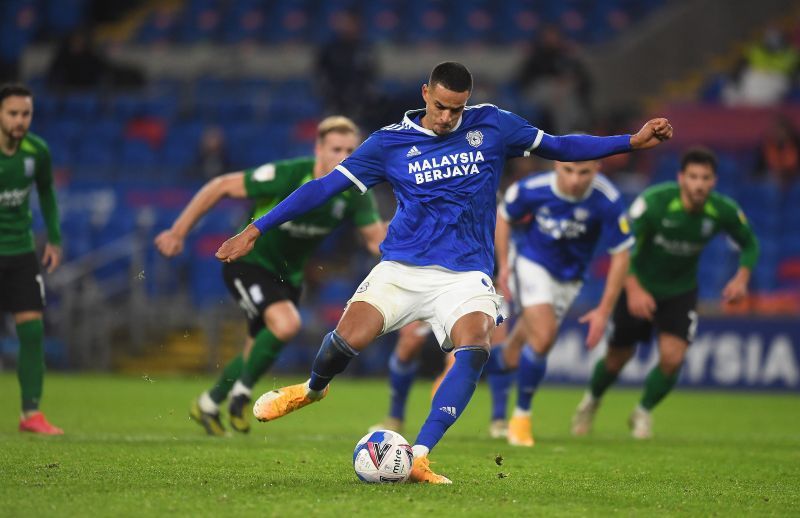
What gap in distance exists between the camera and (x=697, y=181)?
35.4ft

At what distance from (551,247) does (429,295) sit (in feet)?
12.3

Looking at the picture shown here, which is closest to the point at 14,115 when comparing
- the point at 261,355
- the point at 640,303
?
the point at 261,355

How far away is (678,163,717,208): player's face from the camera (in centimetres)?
1077

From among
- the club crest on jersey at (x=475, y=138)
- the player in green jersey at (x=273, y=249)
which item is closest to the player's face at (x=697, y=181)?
the player in green jersey at (x=273, y=249)

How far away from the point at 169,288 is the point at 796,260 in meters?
9.81

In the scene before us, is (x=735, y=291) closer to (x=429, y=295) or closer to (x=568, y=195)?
(x=568, y=195)

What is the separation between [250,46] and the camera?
26391 millimetres

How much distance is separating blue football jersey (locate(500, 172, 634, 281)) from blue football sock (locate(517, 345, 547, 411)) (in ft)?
2.39

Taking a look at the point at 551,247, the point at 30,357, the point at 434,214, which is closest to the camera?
the point at 434,214

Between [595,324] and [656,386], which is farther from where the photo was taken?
[656,386]

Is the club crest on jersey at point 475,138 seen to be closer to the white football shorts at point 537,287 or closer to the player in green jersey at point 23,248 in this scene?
the white football shorts at point 537,287

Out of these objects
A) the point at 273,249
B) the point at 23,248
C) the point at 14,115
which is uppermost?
the point at 14,115

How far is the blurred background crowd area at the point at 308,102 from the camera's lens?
20.1 meters

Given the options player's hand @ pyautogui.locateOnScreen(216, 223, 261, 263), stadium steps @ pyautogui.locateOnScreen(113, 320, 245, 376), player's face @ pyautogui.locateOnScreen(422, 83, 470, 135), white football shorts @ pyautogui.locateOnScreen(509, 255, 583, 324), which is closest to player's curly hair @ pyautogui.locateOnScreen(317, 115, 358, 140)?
white football shorts @ pyautogui.locateOnScreen(509, 255, 583, 324)
